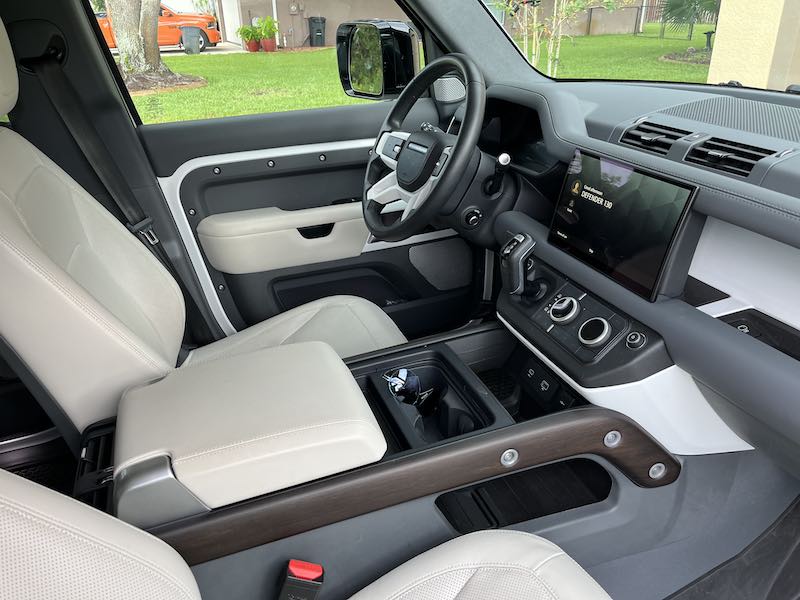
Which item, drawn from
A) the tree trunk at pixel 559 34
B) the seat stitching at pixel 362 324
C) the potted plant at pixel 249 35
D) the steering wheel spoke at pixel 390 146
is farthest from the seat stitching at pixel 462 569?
the potted plant at pixel 249 35

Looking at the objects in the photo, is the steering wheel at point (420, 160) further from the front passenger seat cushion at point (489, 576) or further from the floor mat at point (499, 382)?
the front passenger seat cushion at point (489, 576)

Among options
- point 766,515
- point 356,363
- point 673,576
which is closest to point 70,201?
point 356,363

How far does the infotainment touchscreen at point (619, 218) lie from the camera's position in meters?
1.08

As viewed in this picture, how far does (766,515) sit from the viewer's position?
4.38 ft

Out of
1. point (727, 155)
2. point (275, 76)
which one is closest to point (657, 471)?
point (727, 155)

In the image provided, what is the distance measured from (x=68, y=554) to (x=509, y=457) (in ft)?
2.30

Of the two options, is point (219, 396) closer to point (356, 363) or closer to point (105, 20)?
point (356, 363)

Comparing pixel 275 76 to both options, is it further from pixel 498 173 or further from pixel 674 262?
pixel 674 262

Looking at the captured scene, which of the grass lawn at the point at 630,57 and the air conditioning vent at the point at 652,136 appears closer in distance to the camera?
the air conditioning vent at the point at 652,136

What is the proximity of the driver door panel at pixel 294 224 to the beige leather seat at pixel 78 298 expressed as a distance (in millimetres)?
432

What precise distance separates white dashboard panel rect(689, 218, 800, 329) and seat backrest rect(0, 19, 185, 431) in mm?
965

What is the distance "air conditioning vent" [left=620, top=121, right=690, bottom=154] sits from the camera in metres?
1.19

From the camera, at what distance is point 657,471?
1208 mm

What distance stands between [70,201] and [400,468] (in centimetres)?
86
